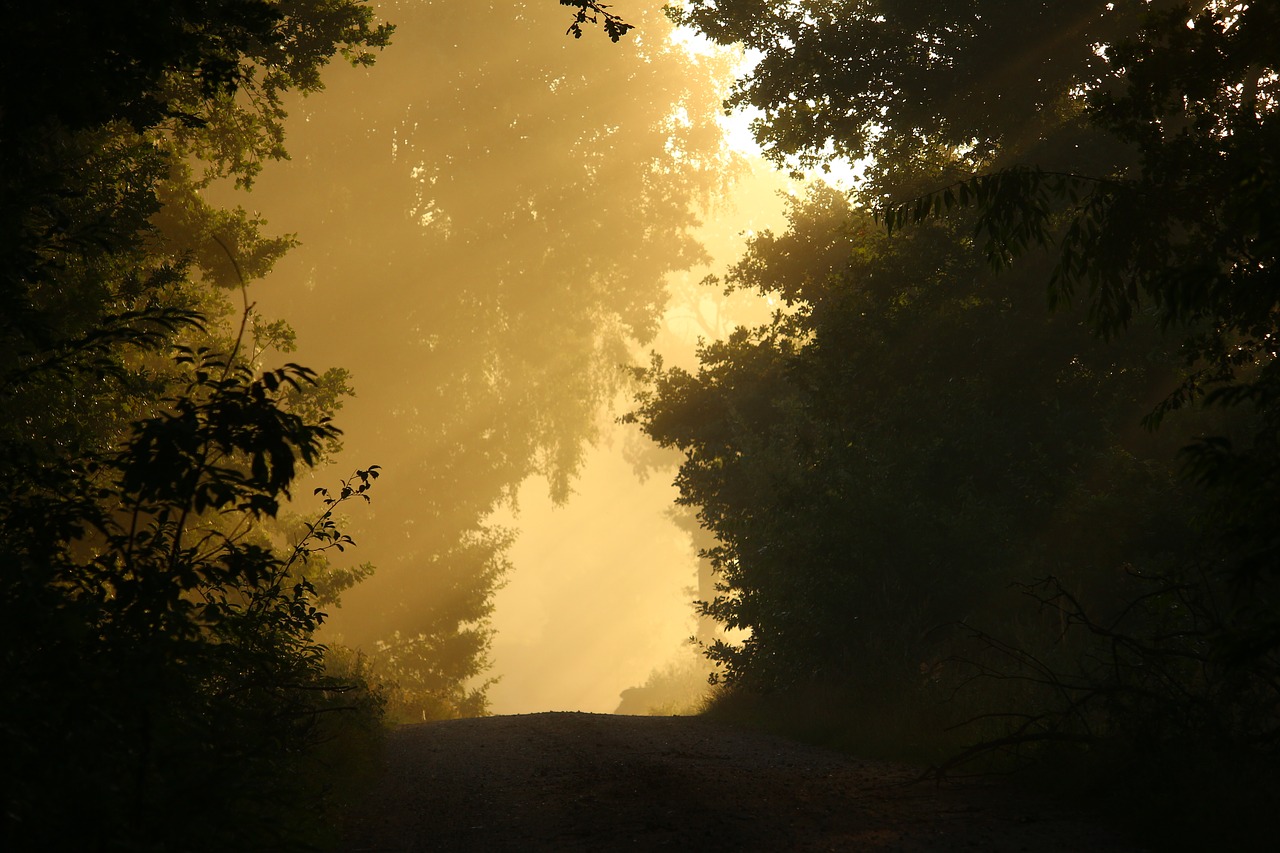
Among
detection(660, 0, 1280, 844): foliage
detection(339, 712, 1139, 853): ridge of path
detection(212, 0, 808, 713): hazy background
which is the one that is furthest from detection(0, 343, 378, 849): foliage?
detection(212, 0, 808, 713): hazy background

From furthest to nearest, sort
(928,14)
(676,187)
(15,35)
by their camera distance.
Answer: (676,187)
(928,14)
(15,35)

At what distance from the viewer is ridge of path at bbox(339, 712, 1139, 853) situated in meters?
7.19

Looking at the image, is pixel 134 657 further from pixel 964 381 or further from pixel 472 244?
pixel 472 244

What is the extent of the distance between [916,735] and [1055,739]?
3779 mm

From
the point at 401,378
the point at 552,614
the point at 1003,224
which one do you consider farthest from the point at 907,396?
the point at 552,614

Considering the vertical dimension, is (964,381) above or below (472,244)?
below

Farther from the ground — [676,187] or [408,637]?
[676,187]

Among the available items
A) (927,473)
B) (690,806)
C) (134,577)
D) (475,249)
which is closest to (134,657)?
(134,577)

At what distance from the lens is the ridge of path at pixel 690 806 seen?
719cm

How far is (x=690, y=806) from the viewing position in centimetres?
839

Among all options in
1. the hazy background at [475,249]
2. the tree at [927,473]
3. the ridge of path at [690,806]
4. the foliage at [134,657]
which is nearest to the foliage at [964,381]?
the tree at [927,473]

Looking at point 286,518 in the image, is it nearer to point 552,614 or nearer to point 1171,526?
point 1171,526

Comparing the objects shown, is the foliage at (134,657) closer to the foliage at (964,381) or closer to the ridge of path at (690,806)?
the ridge of path at (690,806)

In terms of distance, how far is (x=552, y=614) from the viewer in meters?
145
